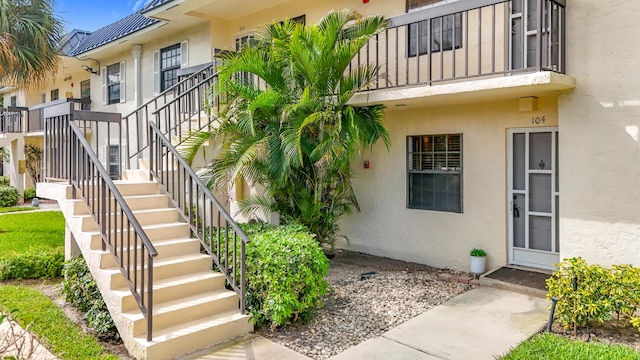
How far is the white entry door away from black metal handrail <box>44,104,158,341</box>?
5.69 meters

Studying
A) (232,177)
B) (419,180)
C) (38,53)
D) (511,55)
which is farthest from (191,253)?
(38,53)

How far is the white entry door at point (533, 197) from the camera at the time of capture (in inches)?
284

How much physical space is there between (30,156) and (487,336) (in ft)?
70.7

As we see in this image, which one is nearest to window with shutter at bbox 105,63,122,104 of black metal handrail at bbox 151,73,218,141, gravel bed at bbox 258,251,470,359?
black metal handrail at bbox 151,73,218,141

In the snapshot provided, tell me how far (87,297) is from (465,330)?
459 centimetres

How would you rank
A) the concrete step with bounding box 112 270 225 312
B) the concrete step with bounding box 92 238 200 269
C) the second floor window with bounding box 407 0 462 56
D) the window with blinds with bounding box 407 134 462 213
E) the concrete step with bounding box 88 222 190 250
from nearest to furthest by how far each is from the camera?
the concrete step with bounding box 112 270 225 312 < the concrete step with bounding box 92 238 200 269 < the concrete step with bounding box 88 222 190 250 < the second floor window with bounding box 407 0 462 56 < the window with blinds with bounding box 407 134 462 213

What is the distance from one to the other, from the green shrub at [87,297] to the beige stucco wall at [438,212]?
17.3 feet

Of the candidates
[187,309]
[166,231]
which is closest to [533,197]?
[187,309]

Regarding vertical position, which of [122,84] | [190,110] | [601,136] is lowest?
[601,136]

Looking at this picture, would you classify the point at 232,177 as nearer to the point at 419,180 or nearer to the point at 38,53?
the point at 419,180

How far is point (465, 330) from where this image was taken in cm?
541

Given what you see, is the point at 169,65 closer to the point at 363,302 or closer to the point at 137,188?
the point at 137,188

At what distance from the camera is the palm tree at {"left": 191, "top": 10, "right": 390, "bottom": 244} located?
23.1 feet

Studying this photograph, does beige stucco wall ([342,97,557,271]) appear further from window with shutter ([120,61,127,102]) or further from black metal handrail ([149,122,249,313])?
window with shutter ([120,61,127,102])
